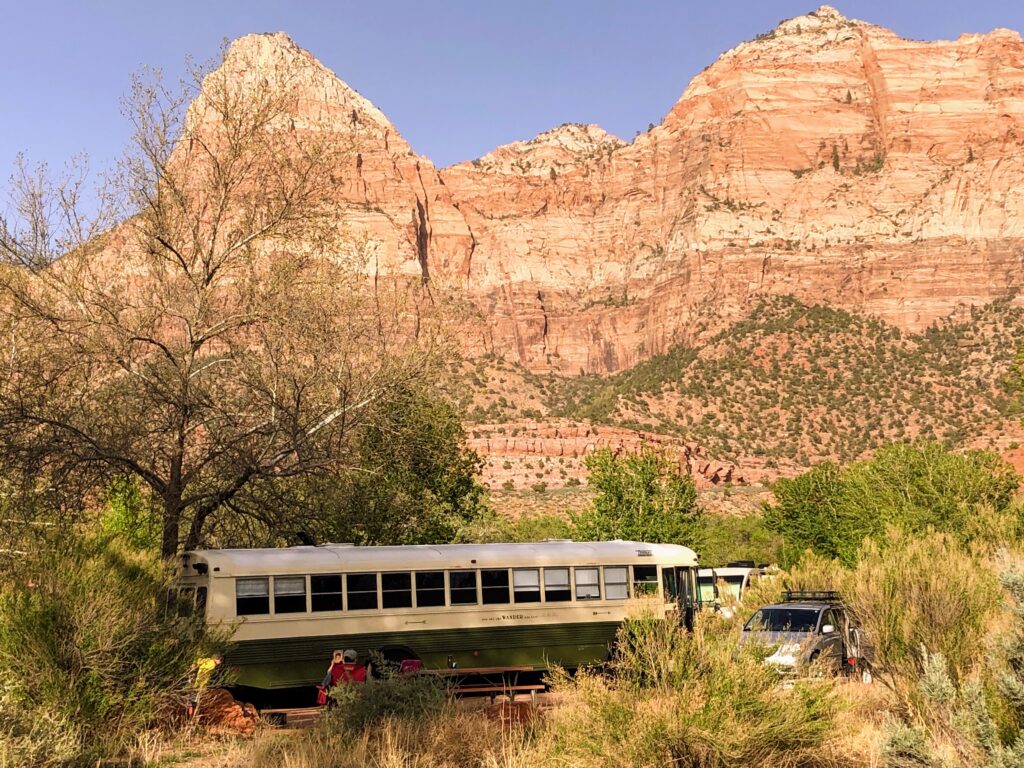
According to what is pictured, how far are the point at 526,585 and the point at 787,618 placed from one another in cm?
541

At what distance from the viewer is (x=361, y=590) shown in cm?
1991

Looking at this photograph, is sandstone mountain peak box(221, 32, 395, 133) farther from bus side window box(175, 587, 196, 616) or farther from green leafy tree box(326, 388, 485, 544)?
bus side window box(175, 587, 196, 616)

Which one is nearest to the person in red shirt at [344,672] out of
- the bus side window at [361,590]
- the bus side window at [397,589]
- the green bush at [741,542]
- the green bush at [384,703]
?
the bus side window at [361,590]

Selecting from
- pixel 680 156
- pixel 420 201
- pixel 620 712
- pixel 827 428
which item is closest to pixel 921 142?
pixel 680 156

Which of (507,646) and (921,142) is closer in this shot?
(507,646)

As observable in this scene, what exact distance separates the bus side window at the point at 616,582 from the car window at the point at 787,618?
2.64 m

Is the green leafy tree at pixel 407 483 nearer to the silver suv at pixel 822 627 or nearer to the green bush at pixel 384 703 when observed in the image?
the green bush at pixel 384 703

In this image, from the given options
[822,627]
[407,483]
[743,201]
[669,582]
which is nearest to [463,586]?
[669,582]

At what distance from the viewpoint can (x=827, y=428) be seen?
341 feet

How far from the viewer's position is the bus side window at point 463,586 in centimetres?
2077

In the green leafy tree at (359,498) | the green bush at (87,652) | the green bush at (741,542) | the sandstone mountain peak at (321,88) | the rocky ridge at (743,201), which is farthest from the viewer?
the rocky ridge at (743,201)

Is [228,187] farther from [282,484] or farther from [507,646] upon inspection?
[507,646]

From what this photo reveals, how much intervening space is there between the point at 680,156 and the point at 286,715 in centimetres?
15571

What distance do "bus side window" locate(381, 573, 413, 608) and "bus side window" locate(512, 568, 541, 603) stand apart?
2.24m
